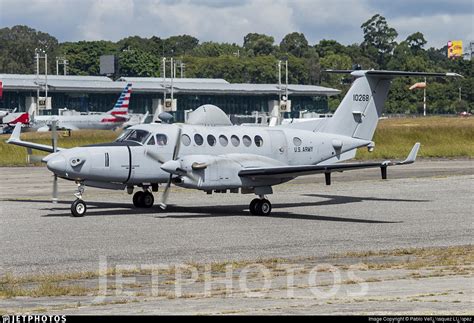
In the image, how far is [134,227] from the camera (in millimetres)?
27906

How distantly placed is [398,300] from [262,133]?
18.3 m

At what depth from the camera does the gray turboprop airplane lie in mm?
29969

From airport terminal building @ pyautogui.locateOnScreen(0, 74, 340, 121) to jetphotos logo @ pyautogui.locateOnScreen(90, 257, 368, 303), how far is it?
391 feet

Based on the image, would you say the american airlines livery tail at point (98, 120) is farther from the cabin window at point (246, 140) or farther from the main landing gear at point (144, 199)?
the cabin window at point (246, 140)

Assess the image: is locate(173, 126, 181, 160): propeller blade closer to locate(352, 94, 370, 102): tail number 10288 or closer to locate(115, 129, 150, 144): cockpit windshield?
locate(115, 129, 150, 144): cockpit windshield

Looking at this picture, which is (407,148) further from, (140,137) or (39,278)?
(39,278)

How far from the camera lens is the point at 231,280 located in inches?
716

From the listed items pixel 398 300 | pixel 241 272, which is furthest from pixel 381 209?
pixel 398 300

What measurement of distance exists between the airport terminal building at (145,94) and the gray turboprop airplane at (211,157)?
10606 centimetres

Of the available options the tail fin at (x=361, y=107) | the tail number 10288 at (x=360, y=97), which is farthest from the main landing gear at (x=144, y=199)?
the tail number 10288 at (x=360, y=97)

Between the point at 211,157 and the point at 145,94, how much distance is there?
129m

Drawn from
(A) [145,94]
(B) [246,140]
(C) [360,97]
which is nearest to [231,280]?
(B) [246,140]

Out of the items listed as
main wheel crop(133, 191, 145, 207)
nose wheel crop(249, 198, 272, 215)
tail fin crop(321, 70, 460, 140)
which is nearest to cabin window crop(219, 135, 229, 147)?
nose wheel crop(249, 198, 272, 215)

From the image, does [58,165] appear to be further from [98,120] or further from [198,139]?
[98,120]
